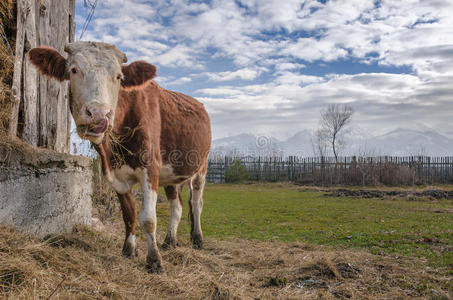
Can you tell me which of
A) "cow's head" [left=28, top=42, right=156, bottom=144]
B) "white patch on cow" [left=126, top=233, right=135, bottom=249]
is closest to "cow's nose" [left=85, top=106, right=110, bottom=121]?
"cow's head" [left=28, top=42, right=156, bottom=144]

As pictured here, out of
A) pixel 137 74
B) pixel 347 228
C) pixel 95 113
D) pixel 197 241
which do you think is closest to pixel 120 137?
pixel 137 74

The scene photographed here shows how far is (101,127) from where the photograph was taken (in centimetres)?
322

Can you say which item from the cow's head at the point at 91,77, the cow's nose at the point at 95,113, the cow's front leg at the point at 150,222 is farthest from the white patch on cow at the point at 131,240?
the cow's nose at the point at 95,113

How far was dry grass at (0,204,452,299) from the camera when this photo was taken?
2920mm

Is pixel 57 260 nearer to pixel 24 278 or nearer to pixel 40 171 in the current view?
pixel 24 278

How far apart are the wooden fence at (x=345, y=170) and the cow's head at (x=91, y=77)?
24.0 metres

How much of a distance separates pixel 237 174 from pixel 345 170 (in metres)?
8.90

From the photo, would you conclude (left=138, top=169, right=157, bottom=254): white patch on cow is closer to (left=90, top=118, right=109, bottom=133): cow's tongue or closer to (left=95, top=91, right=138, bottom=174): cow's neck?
(left=95, top=91, right=138, bottom=174): cow's neck

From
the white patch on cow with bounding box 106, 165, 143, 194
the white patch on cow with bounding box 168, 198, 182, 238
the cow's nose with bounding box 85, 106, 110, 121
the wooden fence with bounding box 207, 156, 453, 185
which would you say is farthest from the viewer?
the wooden fence with bounding box 207, 156, 453, 185

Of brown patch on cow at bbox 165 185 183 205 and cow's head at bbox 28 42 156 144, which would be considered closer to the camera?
cow's head at bbox 28 42 156 144

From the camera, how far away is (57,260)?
3.37 metres

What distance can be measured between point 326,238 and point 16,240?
5280 millimetres

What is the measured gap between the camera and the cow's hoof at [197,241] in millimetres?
5871

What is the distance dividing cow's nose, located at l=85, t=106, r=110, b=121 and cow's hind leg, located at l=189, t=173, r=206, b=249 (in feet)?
11.0
